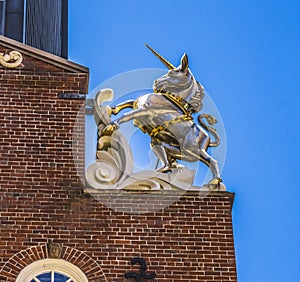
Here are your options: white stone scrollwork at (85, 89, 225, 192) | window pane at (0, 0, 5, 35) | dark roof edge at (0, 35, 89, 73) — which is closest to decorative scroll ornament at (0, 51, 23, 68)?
dark roof edge at (0, 35, 89, 73)

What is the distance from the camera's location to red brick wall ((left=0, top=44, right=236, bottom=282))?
15883mm

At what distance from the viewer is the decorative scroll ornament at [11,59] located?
17875 mm

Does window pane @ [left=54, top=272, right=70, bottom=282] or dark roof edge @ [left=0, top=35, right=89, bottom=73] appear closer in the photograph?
window pane @ [left=54, top=272, right=70, bottom=282]

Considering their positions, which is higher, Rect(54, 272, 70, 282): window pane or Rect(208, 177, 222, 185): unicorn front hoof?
Rect(208, 177, 222, 185): unicorn front hoof

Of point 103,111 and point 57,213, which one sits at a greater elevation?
point 103,111

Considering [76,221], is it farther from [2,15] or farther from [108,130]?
[2,15]

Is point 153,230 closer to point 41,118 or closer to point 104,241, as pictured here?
point 104,241

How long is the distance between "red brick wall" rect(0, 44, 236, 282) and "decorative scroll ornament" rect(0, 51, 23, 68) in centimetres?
73

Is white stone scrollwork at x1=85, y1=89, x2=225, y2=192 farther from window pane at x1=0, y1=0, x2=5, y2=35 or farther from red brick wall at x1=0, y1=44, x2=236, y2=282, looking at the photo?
window pane at x1=0, y1=0, x2=5, y2=35

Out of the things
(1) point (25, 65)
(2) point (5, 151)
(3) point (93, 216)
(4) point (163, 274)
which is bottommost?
(4) point (163, 274)

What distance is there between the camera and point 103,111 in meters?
17.7

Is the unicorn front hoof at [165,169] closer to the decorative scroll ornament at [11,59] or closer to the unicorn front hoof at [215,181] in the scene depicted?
the unicorn front hoof at [215,181]

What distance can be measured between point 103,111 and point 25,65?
155cm

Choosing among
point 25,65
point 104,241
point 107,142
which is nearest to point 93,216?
point 104,241
